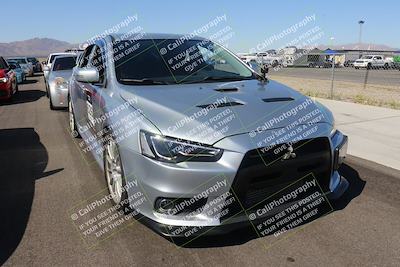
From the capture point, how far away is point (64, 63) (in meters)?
11.5

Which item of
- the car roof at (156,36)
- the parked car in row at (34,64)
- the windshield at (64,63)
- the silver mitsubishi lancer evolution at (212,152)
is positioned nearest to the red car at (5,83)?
the windshield at (64,63)

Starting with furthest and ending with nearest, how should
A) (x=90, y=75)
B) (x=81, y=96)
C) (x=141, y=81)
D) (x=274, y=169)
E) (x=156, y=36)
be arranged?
(x=81, y=96)
(x=156, y=36)
(x=90, y=75)
(x=141, y=81)
(x=274, y=169)

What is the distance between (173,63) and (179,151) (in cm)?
187

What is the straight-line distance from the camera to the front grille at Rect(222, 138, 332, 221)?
3.01 meters

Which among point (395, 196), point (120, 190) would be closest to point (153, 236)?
point (120, 190)

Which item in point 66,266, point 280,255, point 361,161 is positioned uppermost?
point 66,266

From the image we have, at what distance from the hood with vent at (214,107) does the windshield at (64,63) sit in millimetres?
7980

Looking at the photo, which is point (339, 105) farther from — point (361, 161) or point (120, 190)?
point (120, 190)

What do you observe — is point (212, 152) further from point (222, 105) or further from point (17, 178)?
point (17, 178)

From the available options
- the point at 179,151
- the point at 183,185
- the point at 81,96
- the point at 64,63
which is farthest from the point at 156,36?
the point at 64,63

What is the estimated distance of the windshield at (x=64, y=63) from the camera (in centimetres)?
1127

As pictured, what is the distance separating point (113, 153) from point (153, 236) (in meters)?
0.87

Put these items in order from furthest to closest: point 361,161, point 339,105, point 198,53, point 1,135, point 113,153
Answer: point 339,105 < point 1,135 < point 361,161 < point 198,53 < point 113,153

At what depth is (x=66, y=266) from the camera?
3.08 meters
